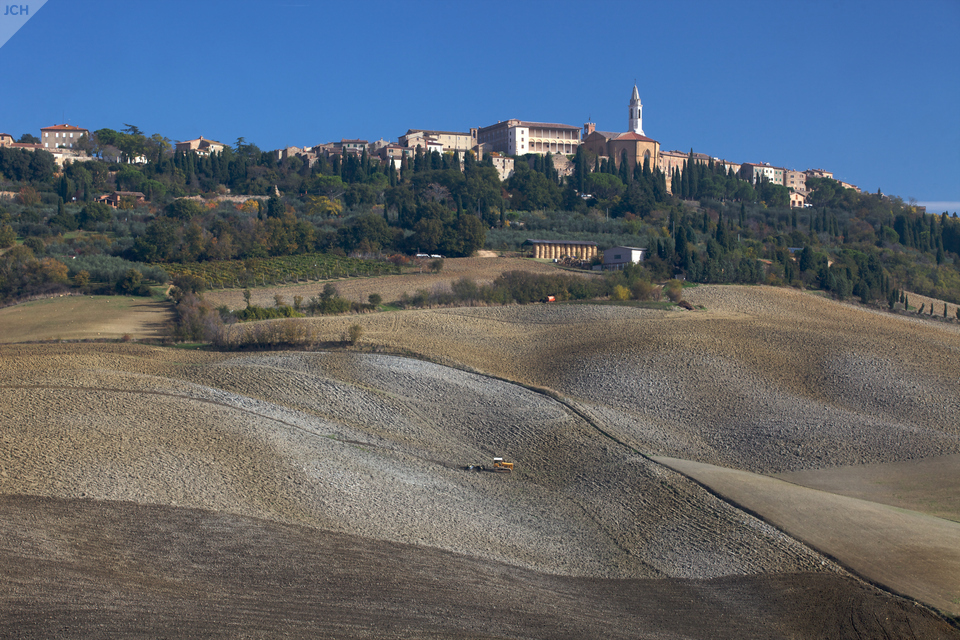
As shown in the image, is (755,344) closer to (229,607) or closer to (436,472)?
(436,472)

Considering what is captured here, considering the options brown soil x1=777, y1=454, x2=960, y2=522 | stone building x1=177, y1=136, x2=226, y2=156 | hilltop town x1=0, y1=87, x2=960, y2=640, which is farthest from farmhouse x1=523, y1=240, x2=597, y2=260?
stone building x1=177, y1=136, x2=226, y2=156

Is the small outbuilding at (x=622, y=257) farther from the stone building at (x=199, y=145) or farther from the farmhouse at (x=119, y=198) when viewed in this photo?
the stone building at (x=199, y=145)

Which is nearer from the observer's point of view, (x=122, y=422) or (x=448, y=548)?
(x=448, y=548)

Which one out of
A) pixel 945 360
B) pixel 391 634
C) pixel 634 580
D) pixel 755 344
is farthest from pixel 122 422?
pixel 945 360

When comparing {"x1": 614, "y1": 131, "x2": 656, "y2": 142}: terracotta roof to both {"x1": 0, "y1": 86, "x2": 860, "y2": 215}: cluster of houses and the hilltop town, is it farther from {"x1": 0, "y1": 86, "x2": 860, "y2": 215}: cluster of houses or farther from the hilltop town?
the hilltop town

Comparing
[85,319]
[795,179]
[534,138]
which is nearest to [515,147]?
[534,138]

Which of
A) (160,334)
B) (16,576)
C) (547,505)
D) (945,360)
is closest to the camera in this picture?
(16,576)

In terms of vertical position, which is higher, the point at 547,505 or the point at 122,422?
the point at 122,422

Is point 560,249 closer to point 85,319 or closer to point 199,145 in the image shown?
point 85,319
